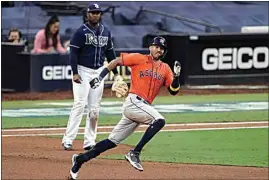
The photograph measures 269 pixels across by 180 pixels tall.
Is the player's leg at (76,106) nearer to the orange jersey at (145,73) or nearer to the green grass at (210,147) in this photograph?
the green grass at (210,147)

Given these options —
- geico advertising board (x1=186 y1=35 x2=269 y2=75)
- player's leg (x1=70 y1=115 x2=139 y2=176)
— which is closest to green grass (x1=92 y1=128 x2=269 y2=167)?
player's leg (x1=70 y1=115 x2=139 y2=176)

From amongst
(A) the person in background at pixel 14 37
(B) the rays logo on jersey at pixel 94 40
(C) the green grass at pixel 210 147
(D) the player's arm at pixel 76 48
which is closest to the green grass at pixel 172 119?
(C) the green grass at pixel 210 147

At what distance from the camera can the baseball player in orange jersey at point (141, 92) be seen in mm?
10219

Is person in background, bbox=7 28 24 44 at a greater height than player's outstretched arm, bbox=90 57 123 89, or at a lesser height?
lesser

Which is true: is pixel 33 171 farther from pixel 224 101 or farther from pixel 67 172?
pixel 224 101

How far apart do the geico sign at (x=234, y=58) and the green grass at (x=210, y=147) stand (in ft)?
24.3

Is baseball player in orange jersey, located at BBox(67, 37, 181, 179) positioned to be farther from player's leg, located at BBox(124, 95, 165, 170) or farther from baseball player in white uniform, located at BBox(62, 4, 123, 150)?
baseball player in white uniform, located at BBox(62, 4, 123, 150)

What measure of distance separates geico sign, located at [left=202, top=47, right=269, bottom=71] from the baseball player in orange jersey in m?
13.0

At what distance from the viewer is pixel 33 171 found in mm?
10930

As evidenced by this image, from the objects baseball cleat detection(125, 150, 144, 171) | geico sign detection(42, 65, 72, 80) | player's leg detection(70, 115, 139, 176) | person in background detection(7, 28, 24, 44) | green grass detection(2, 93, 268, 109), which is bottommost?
green grass detection(2, 93, 268, 109)

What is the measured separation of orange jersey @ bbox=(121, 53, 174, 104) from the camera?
33.6 ft

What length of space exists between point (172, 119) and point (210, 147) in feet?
11.3

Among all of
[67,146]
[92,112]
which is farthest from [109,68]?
[67,146]

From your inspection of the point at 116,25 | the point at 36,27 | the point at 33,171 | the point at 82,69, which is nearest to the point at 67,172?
the point at 33,171
